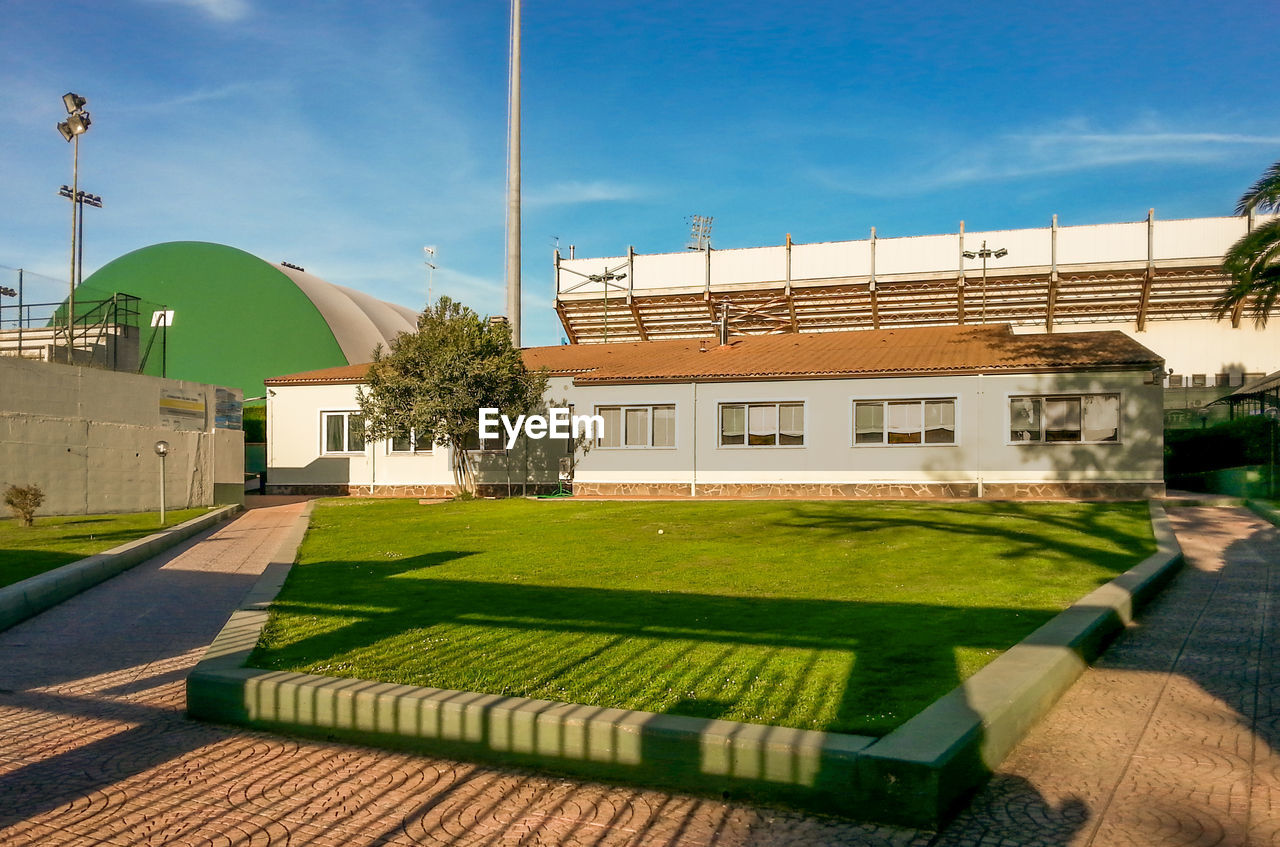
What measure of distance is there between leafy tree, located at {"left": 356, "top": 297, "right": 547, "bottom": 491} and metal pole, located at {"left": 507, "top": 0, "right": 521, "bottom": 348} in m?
7.81

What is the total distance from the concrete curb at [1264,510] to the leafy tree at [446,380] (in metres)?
17.8

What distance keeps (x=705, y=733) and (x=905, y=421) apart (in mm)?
22533

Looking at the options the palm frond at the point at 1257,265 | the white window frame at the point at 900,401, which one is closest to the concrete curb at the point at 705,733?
the palm frond at the point at 1257,265

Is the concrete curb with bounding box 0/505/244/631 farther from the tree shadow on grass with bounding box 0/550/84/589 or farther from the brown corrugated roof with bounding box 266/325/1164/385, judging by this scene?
the brown corrugated roof with bounding box 266/325/1164/385

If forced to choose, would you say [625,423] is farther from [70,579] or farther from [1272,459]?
[70,579]

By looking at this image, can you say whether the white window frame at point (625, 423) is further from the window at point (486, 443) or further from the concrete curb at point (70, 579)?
the concrete curb at point (70, 579)

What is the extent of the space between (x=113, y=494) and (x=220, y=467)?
4.89m

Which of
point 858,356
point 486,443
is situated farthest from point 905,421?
point 486,443

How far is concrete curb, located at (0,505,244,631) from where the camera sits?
366 inches

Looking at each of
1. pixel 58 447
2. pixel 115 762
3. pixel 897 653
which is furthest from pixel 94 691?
pixel 58 447

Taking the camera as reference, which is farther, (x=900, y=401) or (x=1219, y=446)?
(x=1219, y=446)

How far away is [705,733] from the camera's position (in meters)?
4.32

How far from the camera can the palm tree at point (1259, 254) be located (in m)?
17.1

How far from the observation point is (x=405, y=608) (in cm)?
849
